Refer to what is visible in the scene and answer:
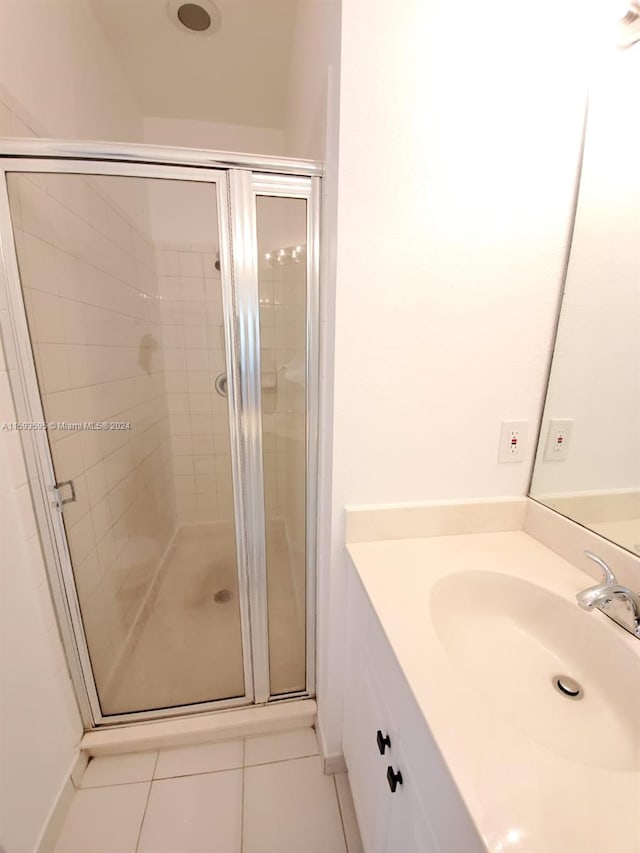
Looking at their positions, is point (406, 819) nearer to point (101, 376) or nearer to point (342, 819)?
point (342, 819)

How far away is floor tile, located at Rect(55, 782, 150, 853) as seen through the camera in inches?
38.3

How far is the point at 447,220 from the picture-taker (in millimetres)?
839

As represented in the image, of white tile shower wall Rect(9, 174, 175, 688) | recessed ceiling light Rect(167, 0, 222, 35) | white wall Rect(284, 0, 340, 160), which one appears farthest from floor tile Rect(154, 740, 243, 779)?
recessed ceiling light Rect(167, 0, 222, 35)

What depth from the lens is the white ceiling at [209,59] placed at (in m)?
1.33

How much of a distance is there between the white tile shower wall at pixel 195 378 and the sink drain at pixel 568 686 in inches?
40.7

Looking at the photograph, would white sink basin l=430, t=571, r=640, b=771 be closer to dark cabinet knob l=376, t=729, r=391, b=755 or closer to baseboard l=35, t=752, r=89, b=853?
dark cabinet knob l=376, t=729, r=391, b=755

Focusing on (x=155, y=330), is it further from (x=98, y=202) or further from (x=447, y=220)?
(x=447, y=220)

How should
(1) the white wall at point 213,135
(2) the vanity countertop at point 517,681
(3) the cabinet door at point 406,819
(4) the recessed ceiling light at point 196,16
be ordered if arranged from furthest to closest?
(1) the white wall at point 213,135 → (4) the recessed ceiling light at point 196,16 → (3) the cabinet door at point 406,819 → (2) the vanity countertop at point 517,681

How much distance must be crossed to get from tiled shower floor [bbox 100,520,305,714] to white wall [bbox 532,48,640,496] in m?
1.01

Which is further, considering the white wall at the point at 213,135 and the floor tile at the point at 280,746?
the white wall at the point at 213,135

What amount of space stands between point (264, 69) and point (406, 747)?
8.60 ft

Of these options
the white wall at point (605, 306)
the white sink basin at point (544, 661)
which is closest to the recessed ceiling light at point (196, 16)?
the white wall at point (605, 306)

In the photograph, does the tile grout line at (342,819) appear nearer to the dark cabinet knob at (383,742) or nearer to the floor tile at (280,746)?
the floor tile at (280,746)

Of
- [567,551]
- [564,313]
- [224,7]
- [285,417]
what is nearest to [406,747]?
[567,551]
